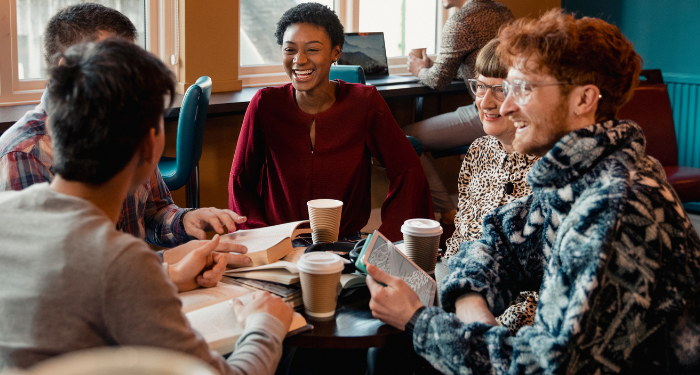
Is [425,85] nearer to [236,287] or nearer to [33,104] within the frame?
[33,104]

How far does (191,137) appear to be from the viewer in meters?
2.69

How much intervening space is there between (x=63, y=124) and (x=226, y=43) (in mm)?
2633

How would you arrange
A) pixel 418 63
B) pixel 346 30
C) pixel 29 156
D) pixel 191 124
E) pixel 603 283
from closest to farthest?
pixel 603 283 → pixel 29 156 → pixel 191 124 → pixel 418 63 → pixel 346 30

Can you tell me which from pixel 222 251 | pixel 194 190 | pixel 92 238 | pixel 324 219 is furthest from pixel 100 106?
pixel 194 190

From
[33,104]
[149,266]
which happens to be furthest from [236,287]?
[33,104]

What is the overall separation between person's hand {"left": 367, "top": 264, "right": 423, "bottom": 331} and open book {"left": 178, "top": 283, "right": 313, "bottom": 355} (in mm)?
136

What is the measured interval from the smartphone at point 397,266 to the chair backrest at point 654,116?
2.54 metres

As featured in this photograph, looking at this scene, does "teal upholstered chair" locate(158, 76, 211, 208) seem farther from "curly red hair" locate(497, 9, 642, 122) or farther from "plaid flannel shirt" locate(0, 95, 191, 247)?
"curly red hair" locate(497, 9, 642, 122)

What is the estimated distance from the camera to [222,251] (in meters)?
1.42

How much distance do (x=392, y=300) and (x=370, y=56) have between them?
294 centimetres

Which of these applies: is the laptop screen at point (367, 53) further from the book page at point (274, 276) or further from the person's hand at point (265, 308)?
the person's hand at point (265, 308)

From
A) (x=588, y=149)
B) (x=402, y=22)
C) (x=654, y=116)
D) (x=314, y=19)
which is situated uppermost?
(x=402, y=22)

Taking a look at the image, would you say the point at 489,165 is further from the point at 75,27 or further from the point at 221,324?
the point at 75,27

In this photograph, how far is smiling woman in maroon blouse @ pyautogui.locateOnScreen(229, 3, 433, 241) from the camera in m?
2.23
